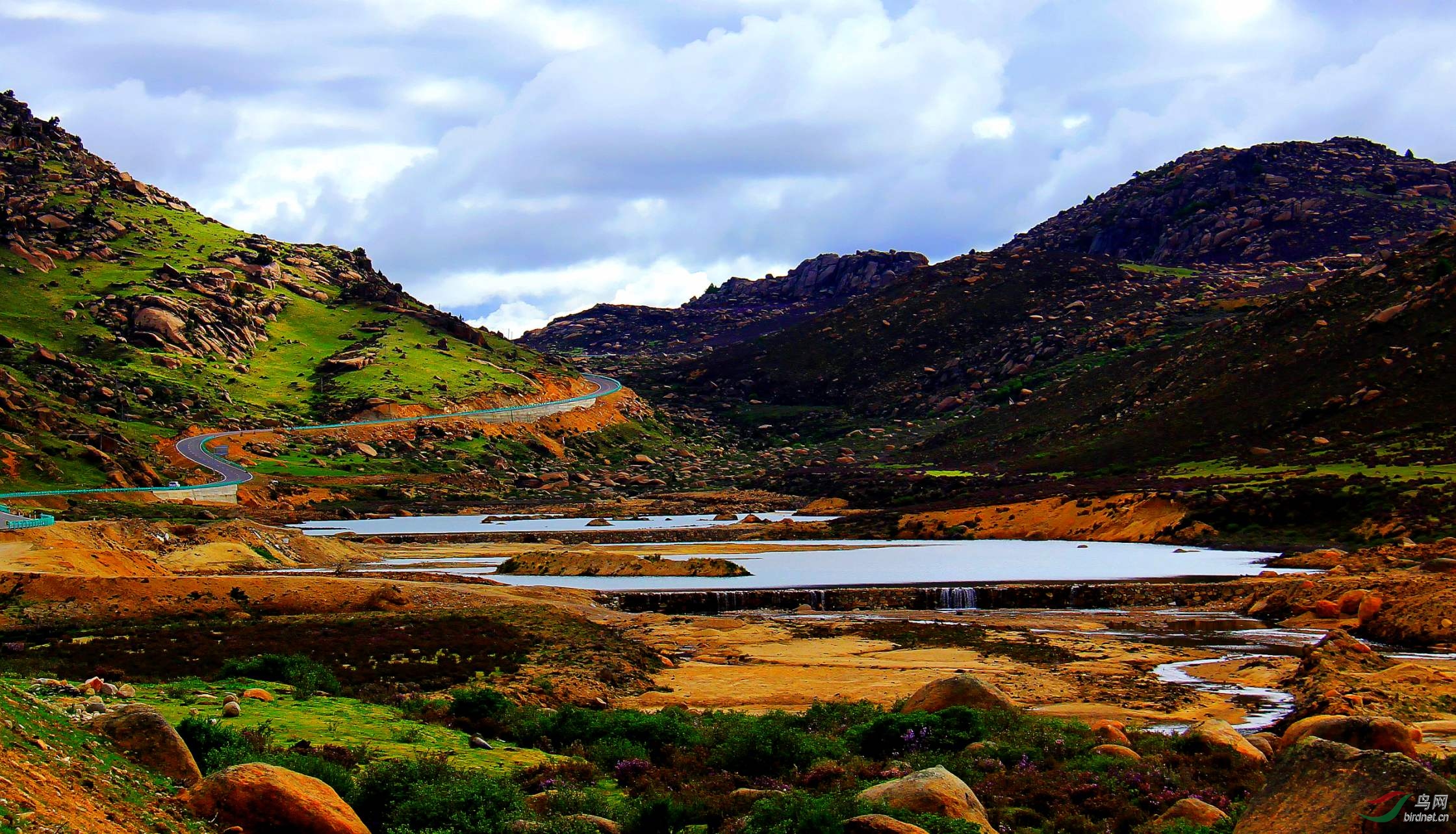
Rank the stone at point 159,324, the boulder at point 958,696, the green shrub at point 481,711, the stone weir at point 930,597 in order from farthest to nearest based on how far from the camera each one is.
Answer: the stone at point 159,324 → the stone weir at point 930,597 → the boulder at point 958,696 → the green shrub at point 481,711

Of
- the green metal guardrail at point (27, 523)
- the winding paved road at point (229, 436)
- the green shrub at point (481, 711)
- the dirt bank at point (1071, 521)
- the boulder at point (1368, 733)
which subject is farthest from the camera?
the winding paved road at point (229, 436)

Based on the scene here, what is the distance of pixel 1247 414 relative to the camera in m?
91.9

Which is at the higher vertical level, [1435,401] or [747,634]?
[1435,401]

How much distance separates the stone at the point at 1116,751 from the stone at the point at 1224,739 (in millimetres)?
1272

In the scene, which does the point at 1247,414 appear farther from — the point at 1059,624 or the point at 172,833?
the point at 172,833

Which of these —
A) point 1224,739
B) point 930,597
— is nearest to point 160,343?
point 930,597

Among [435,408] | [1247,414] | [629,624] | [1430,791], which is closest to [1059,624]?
[629,624]

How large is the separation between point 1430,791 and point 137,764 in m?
14.7

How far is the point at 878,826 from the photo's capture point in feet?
41.4

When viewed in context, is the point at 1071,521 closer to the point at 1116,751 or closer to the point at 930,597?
the point at 930,597

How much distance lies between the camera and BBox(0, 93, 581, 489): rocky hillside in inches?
3836

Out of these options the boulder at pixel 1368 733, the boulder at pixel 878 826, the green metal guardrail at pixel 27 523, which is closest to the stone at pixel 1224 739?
the boulder at pixel 1368 733

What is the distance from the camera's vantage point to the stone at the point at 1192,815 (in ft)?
49.5

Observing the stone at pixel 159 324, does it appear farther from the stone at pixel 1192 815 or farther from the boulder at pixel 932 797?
the stone at pixel 1192 815
